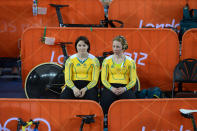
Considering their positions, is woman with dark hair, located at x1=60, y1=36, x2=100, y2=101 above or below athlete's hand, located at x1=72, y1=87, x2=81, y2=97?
above

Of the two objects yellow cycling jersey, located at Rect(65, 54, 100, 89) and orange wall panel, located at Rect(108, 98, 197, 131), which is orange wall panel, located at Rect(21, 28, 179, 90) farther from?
orange wall panel, located at Rect(108, 98, 197, 131)

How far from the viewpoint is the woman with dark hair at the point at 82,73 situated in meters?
3.10

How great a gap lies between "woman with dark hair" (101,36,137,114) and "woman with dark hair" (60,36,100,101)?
0.44 feet

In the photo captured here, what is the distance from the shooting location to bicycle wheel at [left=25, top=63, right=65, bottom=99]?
3455mm

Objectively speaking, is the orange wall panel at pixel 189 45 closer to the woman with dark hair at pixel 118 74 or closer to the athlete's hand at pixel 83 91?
the woman with dark hair at pixel 118 74

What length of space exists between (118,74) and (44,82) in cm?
112

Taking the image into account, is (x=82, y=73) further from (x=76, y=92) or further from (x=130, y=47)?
(x=130, y=47)

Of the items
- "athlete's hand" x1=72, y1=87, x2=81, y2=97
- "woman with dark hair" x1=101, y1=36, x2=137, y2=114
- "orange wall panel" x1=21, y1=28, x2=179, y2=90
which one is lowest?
"athlete's hand" x1=72, y1=87, x2=81, y2=97


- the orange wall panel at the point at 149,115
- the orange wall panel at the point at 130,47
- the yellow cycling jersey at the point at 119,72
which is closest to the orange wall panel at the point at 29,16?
the orange wall panel at the point at 130,47

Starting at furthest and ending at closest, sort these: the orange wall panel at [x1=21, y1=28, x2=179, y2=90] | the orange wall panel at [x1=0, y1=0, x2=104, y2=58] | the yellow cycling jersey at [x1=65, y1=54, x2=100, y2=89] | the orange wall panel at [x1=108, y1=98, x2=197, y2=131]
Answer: the orange wall panel at [x1=0, y1=0, x2=104, y2=58], the orange wall panel at [x1=21, y1=28, x2=179, y2=90], the yellow cycling jersey at [x1=65, y1=54, x2=100, y2=89], the orange wall panel at [x1=108, y1=98, x2=197, y2=131]

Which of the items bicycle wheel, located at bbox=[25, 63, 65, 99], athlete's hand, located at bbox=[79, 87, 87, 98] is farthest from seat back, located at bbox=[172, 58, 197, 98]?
bicycle wheel, located at bbox=[25, 63, 65, 99]

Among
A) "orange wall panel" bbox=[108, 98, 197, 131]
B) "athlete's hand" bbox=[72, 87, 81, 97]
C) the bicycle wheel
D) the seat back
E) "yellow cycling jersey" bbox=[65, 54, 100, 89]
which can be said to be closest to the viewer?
"orange wall panel" bbox=[108, 98, 197, 131]

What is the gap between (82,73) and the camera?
321 centimetres

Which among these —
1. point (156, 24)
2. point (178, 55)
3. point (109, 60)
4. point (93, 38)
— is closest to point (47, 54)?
point (93, 38)
